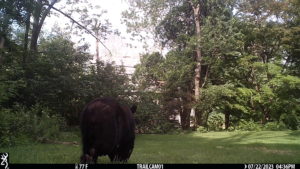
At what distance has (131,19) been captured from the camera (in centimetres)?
2825

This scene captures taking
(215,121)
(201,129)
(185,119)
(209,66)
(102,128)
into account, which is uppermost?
(209,66)

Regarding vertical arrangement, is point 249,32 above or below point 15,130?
above

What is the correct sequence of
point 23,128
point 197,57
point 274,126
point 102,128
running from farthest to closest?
point 197,57 → point 274,126 → point 23,128 → point 102,128

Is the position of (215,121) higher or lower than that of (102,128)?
lower

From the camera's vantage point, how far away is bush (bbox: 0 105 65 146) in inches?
438

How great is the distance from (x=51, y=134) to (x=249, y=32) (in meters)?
16.9

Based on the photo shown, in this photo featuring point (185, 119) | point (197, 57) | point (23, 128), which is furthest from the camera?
point (185, 119)

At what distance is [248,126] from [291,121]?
9.12ft

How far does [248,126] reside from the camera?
2409 centimetres

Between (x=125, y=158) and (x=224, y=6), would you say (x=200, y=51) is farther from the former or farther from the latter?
(x=125, y=158)

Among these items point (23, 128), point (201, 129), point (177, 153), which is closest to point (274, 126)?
point (201, 129)

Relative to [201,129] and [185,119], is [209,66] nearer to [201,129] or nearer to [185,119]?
[185,119]

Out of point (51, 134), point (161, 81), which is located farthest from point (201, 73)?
point (51, 134)

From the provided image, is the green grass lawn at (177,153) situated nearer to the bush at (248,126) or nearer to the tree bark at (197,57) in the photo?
the bush at (248,126)
